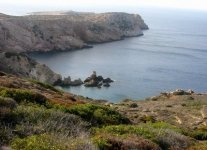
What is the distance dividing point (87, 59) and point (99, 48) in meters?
32.2

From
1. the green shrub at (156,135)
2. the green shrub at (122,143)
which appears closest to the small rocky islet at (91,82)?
the green shrub at (156,135)

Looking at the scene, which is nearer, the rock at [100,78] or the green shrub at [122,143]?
the green shrub at [122,143]

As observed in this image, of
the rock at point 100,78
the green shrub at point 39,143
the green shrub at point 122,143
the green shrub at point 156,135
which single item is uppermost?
the green shrub at point 39,143

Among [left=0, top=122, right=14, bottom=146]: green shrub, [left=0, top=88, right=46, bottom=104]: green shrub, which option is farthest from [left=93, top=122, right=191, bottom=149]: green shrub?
[left=0, top=88, right=46, bottom=104]: green shrub

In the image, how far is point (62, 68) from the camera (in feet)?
405

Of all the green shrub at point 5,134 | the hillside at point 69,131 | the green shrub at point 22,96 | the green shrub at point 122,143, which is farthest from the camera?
the green shrub at point 22,96

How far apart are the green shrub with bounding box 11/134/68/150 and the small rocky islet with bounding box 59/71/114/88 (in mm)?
88846

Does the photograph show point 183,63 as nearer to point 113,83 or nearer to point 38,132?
point 113,83

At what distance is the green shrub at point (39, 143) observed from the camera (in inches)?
472

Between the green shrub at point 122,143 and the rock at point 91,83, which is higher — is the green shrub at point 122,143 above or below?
above

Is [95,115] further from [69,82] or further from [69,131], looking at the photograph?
[69,82]

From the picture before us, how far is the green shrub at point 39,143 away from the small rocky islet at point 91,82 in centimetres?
8885

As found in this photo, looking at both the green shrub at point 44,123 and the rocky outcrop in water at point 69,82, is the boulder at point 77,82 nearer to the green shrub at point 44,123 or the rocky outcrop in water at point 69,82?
the rocky outcrop in water at point 69,82

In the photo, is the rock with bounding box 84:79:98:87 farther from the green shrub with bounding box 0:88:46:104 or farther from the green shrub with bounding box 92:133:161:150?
the green shrub with bounding box 92:133:161:150
